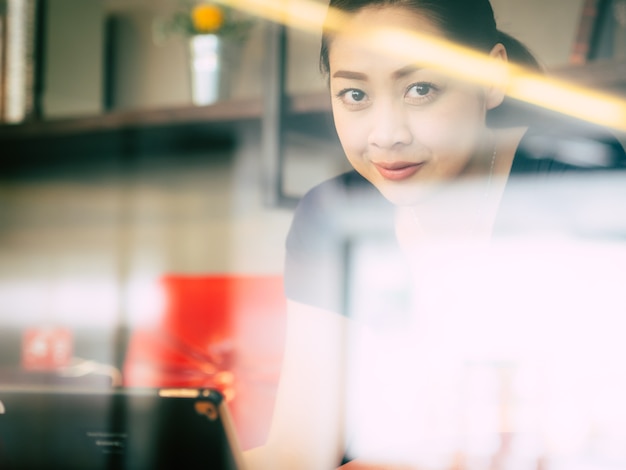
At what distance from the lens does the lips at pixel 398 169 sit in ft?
3.69

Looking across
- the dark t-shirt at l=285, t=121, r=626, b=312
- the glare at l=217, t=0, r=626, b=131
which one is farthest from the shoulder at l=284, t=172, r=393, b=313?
the glare at l=217, t=0, r=626, b=131

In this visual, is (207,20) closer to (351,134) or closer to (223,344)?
(351,134)

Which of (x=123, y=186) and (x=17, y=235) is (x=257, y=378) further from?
(x=17, y=235)

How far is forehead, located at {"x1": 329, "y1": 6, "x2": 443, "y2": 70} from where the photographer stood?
3.61ft

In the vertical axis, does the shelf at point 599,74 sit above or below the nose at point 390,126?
above

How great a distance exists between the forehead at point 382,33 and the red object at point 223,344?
438mm

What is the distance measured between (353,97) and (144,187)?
0.67m

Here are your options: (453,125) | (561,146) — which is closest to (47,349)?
(453,125)

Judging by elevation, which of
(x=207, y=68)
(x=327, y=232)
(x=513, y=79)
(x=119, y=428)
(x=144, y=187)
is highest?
(x=207, y=68)

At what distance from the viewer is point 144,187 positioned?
164cm

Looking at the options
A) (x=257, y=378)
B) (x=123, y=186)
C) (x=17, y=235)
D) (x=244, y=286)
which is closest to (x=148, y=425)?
(x=257, y=378)

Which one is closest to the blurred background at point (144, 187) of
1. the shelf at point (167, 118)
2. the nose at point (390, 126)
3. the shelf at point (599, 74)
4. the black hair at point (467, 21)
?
the shelf at point (167, 118)

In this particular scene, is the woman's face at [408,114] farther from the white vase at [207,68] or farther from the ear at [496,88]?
the white vase at [207,68]

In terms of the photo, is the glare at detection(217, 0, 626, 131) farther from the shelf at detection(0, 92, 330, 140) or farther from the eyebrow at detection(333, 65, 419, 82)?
the shelf at detection(0, 92, 330, 140)
